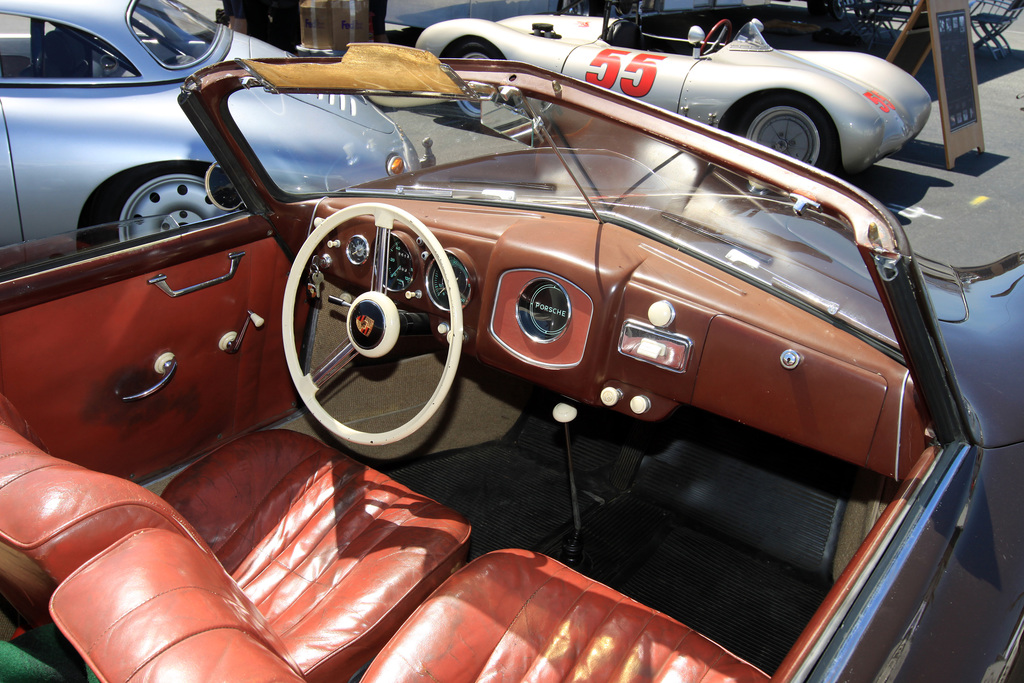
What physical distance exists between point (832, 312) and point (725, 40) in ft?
16.2

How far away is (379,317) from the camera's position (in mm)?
1933

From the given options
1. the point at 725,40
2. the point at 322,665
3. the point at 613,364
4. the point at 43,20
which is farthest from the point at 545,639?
the point at 725,40

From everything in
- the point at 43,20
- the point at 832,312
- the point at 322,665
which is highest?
the point at 43,20

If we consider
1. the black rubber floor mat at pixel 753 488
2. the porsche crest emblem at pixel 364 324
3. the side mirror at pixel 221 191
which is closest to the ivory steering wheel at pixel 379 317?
the porsche crest emblem at pixel 364 324

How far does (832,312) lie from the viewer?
5.74 feet

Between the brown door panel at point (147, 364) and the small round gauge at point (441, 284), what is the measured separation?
2.07 ft

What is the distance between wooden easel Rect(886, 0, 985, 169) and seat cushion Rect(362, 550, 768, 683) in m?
5.82

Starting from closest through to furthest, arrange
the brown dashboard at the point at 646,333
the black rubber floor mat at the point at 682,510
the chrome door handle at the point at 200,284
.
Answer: the brown dashboard at the point at 646,333 < the chrome door handle at the point at 200,284 < the black rubber floor mat at the point at 682,510

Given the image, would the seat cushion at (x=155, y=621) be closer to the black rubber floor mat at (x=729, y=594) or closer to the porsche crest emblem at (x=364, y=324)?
the porsche crest emblem at (x=364, y=324)

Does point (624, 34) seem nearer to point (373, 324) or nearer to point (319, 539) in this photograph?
point (373, 324)

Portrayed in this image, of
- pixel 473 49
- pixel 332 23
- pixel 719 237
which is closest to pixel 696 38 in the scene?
pixel 473 49

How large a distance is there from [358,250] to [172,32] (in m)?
3.02

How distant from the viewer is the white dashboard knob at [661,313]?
6.04 feet

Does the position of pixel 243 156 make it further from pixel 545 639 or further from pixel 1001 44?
pixel 1001 44
